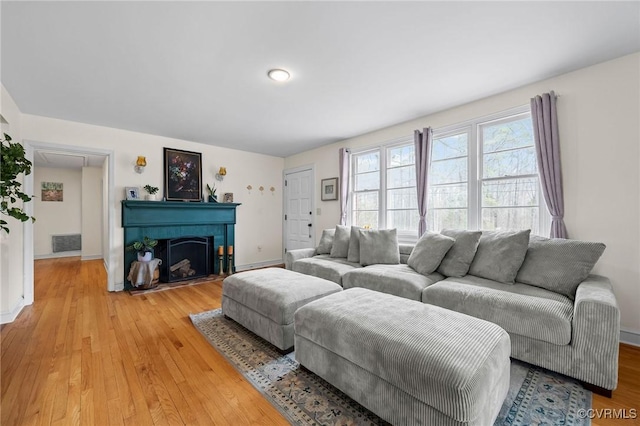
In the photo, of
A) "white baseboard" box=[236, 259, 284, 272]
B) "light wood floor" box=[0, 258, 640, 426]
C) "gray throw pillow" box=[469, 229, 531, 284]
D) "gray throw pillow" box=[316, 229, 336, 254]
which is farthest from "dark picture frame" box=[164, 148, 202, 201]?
"gray throw pillow" box=[469, 229, 531, 284]

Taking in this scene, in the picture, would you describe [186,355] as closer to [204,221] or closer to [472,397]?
[472,397]

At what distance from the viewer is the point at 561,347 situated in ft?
5.61

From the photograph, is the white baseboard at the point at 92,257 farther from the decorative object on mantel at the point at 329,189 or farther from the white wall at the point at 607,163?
the white wall at the point at 607,163

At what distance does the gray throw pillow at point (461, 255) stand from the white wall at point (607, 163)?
2.86ft

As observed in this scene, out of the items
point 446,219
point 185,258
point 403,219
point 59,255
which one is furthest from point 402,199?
point 59,255

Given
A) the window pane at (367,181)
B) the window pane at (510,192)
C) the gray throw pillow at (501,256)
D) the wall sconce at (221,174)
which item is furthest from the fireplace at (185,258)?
the window pane at (510,192)

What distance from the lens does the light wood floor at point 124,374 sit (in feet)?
4.80

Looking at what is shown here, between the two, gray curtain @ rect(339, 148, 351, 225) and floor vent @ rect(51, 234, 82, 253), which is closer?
gray curtain @ rect(339, 148, 351, 225)

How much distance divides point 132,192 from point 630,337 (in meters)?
5.92

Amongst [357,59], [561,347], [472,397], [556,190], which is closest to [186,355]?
[472,397]

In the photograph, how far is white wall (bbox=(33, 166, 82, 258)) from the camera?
6.25 m

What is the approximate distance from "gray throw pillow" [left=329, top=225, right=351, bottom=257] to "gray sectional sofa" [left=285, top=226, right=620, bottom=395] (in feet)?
0.98

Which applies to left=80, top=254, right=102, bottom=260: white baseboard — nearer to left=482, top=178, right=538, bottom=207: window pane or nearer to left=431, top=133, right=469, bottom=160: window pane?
left=431, top=133, right=469, bottom=160: window pane

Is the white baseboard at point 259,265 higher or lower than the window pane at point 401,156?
lower
